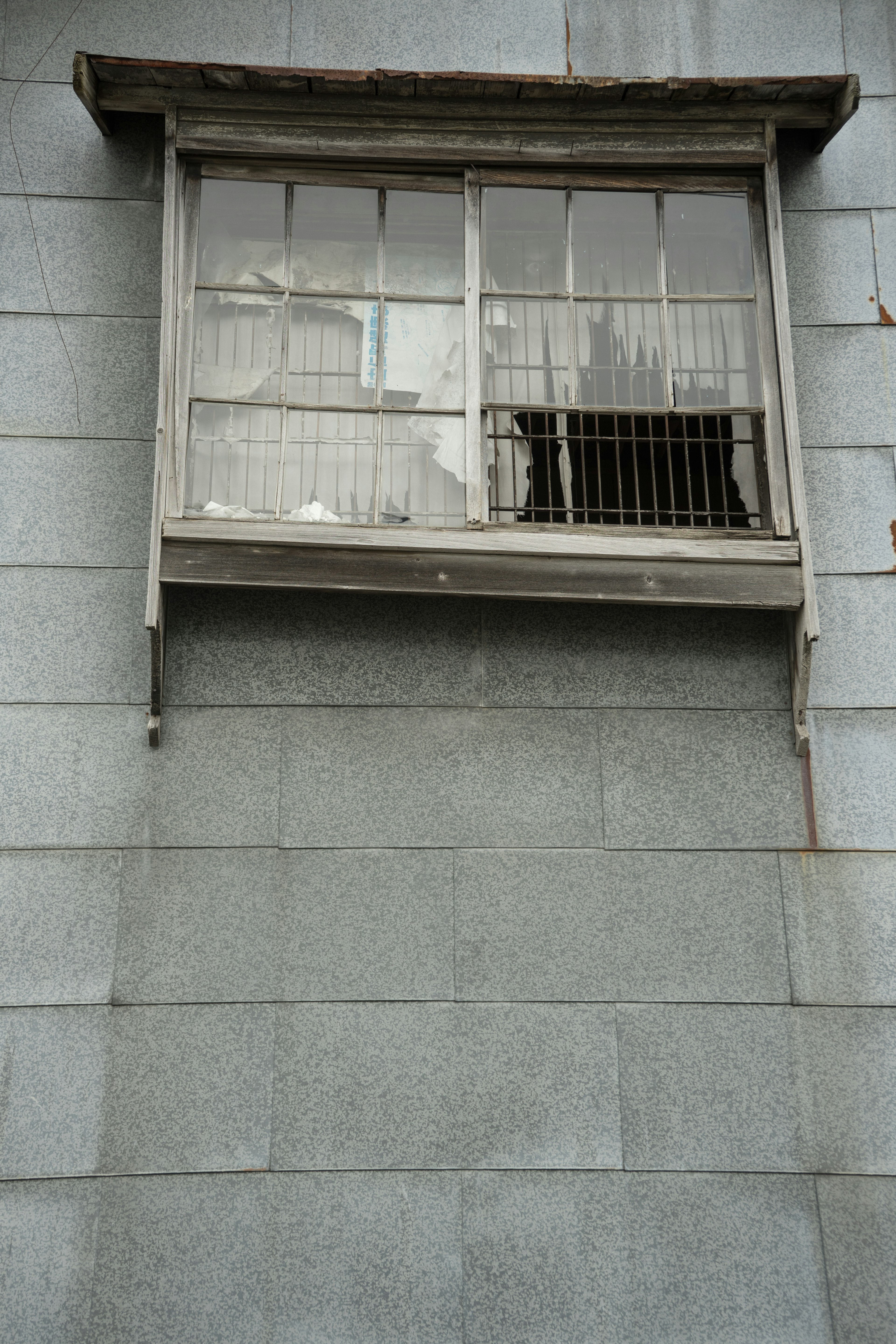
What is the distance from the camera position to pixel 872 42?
6.26 metres

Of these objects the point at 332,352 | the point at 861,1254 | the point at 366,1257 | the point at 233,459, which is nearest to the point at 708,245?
the point at 332,352

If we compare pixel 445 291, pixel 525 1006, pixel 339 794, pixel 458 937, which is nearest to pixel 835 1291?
pixel 525 1006

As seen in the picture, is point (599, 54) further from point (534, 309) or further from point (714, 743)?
point (714, 743)

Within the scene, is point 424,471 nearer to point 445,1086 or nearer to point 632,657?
point 632,657

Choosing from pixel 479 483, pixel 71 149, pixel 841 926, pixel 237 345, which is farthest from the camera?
pixel 71 149

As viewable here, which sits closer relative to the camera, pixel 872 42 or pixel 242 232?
pixel 242 232

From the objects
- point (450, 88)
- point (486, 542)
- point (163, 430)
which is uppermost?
point (450, 88)

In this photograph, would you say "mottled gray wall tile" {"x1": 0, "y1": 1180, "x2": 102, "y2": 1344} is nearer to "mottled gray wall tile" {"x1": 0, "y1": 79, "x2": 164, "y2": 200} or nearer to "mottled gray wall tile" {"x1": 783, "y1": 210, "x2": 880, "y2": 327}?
"mottled gray wall tile" {"x1": 0, "y1": 79, "x2": 164, "y2": 200}

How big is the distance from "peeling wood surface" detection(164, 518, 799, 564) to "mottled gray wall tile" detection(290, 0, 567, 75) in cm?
294

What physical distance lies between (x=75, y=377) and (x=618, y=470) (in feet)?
9.82

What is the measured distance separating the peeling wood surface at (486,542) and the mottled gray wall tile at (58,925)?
1685mm

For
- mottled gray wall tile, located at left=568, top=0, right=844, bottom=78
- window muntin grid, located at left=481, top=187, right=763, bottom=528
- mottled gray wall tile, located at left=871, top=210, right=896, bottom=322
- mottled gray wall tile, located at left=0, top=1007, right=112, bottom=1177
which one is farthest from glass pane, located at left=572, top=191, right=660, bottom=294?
mottled gray wall tile, located at left=0, top=1007, right=112, bottom=1177

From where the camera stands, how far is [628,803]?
5.31 meters

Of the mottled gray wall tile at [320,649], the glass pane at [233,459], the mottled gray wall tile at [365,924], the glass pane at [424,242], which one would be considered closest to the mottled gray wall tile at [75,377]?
the glass pane at [233,459]
